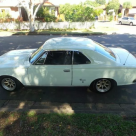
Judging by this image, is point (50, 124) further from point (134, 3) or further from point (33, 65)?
point (134, 3)

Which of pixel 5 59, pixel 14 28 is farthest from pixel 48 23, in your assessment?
pixel 5 59

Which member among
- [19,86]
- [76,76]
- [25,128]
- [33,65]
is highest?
[33,65]

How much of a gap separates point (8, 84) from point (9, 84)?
0.03m

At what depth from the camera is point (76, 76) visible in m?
3.76

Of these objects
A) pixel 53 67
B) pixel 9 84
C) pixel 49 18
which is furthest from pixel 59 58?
pixel 49 18

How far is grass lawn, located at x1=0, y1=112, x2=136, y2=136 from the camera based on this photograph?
2.64 meters

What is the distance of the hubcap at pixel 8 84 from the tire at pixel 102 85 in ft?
7.48

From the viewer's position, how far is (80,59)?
3.71m

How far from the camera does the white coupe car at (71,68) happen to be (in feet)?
12.1

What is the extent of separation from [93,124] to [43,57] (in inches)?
82.0

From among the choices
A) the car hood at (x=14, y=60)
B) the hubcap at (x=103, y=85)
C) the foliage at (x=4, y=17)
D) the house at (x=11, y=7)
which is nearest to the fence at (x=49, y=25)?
the foliage at (x=4, y=17)

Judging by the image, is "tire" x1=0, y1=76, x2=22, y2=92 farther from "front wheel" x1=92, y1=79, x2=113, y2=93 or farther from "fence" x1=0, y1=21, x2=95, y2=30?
"fence" x1=0, y1=21, x2=95, y2=30

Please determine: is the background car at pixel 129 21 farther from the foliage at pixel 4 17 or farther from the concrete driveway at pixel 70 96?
the concrete driveway at pixel 70 96

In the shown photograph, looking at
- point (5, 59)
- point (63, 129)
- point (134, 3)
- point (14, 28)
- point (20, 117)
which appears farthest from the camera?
point (134, 3)
